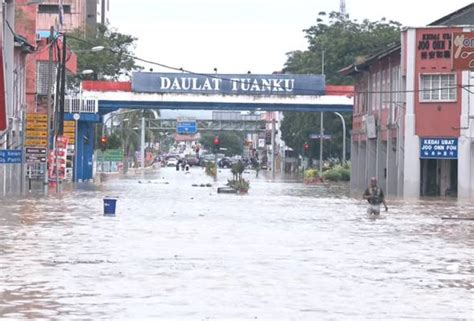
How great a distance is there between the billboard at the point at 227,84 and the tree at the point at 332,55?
244 inches

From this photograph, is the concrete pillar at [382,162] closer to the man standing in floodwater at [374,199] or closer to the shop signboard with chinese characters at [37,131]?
the shop signboard with chinese characters at [37,131]

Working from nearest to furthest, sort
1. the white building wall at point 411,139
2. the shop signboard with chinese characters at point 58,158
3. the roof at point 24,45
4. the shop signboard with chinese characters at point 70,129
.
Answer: the roof at point 24,45 < the shop signboard with chinese characters at point 58,158 < the white building wall at point 411,139 < the shop signboard with chinese characters at point 70,129

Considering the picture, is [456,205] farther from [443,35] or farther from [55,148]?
[55,148]

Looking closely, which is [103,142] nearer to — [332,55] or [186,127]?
[332,55]

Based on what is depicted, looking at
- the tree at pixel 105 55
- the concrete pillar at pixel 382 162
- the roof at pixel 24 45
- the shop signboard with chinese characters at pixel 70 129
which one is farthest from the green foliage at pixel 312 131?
the roof at pixel 24 45

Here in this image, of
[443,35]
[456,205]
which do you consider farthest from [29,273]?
[443,35]

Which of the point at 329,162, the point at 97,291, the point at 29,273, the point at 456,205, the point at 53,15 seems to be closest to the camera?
the point at 97,291

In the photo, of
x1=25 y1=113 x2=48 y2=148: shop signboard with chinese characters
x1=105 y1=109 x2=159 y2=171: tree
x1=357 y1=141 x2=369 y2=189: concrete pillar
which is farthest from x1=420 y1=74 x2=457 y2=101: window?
x1=105 y1=109 x2=159 y2=171: tree

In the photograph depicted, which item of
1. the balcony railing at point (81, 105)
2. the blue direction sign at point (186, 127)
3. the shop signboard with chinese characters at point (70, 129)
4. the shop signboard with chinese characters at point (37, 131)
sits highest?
the blue direction sign at point (186, 127)

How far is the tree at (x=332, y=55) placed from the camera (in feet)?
323

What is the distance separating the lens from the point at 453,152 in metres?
63.7

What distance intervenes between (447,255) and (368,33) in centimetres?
7585

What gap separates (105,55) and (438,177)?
1805 inches

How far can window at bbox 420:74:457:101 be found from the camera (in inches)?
2502
